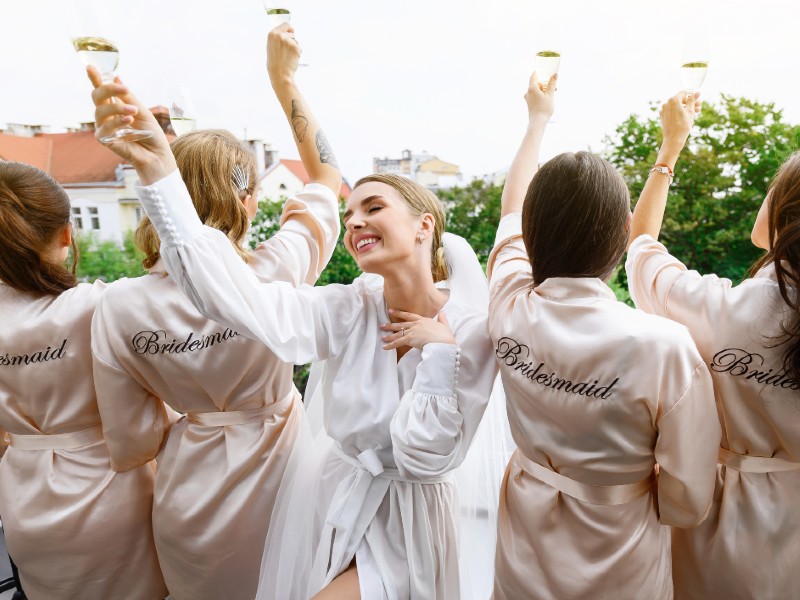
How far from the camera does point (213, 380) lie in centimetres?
130

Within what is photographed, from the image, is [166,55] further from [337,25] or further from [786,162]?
[337,25]

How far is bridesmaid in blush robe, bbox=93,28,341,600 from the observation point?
129 centimetres

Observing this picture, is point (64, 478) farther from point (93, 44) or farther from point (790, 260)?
point (790, 260)

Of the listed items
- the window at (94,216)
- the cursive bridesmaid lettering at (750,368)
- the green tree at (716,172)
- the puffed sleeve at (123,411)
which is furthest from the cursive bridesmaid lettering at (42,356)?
the window at (94,216)

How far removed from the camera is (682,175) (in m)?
3.97

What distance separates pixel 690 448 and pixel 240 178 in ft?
3.41

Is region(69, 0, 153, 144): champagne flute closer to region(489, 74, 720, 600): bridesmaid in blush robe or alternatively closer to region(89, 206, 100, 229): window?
region(489, 74, 720, 600): bridesmaid in blush robe

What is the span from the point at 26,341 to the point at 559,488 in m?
1.20

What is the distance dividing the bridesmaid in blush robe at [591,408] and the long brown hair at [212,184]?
1.96ft

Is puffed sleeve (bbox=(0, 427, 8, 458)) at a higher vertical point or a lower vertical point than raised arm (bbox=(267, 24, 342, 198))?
lower

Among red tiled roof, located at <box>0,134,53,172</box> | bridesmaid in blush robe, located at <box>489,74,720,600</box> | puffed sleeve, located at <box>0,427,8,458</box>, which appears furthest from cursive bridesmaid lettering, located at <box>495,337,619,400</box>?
red tiled roof, located at <box>0,134,53,172</box>

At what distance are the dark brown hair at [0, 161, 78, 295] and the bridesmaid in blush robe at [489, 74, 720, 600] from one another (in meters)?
1.04

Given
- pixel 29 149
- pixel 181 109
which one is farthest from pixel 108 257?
pixel 181 109

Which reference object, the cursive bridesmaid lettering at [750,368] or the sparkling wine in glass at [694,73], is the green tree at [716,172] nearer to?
the sparkling wine in glass at [694,73]
